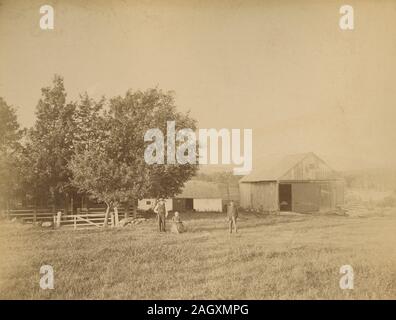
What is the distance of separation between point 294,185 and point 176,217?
1.83m

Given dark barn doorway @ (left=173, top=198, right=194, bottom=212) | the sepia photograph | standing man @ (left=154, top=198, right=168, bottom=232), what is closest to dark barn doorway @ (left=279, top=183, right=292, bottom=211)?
the sepia photograph

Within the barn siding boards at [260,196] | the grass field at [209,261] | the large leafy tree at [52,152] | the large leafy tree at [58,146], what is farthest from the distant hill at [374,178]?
the large leafy tree at [52,152]

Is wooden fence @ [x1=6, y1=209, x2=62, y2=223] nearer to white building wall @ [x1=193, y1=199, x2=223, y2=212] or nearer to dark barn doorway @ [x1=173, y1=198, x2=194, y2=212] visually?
dark barn doorway @ [x1=173, y1=198, x2=194, y2=212]

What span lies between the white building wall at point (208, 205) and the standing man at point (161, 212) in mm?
427

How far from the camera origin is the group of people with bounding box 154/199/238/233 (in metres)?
6.03

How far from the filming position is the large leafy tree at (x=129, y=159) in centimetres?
579

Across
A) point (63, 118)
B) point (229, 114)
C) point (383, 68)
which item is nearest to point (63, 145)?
point (63, 118)

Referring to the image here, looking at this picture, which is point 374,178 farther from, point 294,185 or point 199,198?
point 199,198

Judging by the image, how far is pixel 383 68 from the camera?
5688 millimetres

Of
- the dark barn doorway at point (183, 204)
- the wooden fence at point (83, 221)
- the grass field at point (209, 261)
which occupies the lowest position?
A: the grass field at point (209, 261)

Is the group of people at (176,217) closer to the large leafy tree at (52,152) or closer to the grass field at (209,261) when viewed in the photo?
the grass field at (209,261)

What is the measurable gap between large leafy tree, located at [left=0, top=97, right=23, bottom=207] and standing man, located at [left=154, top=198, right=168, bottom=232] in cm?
180

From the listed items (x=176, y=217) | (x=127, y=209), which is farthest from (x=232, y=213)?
(x=127, y=209)

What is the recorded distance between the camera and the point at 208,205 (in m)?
6.32
